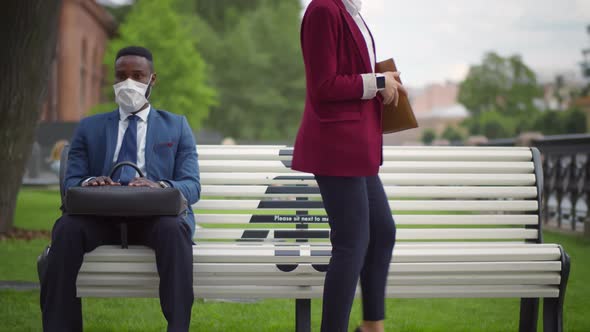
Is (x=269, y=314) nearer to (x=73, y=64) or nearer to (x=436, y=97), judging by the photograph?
Result: (x=73, y=64)

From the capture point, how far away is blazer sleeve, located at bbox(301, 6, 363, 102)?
3.25 meters

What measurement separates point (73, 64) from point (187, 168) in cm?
4465

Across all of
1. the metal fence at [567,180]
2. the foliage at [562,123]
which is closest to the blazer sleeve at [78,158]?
the metal fence at [567,180]

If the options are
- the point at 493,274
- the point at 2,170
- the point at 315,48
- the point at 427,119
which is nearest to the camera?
the point at 315,48

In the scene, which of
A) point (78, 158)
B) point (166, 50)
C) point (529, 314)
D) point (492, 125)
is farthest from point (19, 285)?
point (492, 125)

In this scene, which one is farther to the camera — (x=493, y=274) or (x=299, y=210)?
(x=299, y=210)

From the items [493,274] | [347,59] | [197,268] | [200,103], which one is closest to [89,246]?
[197,268]

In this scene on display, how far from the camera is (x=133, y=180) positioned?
3918 millimetres

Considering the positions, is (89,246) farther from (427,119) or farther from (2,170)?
(427,119)

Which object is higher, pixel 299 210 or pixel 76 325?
pixel 299 210

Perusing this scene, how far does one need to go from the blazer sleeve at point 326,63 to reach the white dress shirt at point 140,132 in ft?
4.09

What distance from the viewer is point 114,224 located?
397cm

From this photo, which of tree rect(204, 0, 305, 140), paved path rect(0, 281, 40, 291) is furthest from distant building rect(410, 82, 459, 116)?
paved path rect(0, 281, 40, 291)

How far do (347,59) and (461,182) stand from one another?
1.57 m
